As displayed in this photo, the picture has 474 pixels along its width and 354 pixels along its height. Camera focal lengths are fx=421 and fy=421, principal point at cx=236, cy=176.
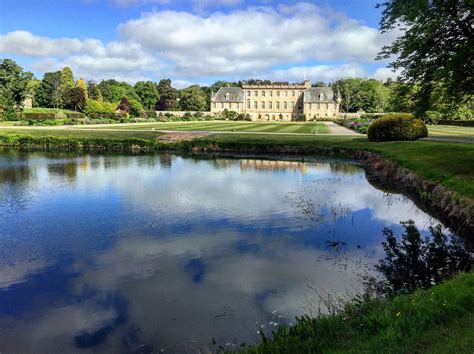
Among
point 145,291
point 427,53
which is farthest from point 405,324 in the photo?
point 427,53

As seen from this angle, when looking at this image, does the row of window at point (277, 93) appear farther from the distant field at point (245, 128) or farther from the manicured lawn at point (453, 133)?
the manicured lawn at point (453, 133)

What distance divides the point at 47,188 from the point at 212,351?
14.2 metres

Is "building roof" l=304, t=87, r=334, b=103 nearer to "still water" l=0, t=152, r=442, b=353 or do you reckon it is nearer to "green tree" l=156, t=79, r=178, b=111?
"green tree" l=156, t=79, r=178, b=111

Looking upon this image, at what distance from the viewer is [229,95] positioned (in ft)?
360

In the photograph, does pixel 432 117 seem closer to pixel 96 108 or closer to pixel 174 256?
pixel 174 256

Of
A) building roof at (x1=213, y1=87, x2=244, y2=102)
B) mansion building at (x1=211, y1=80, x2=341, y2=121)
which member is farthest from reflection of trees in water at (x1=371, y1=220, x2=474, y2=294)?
building roof at (x1=213, y1=87, x2=244, y2=102)

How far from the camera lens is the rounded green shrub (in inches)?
1220

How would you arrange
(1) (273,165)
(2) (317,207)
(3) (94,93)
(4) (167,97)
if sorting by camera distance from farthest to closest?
(4) (167,97)
(3) (94,93)
(1) (273,165)
(2) (317,207)

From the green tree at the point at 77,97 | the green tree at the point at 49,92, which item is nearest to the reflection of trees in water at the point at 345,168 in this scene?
the green tree at the point at 77,97

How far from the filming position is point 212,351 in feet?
18.8

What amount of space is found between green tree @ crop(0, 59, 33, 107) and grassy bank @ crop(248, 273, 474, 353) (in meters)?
78.2

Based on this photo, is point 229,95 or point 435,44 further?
point 229,95

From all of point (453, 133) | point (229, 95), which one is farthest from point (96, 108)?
point (453, 133)

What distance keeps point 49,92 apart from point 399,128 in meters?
85.2
